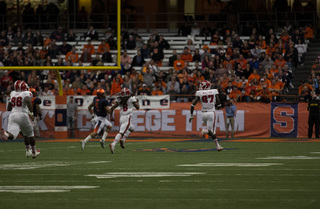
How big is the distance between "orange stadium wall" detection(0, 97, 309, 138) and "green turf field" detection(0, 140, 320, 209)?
9.10 metres

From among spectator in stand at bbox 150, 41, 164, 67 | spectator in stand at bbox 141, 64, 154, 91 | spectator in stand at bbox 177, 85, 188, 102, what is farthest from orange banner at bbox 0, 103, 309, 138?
spectator in stand at bbox 150, 41, 164, 67

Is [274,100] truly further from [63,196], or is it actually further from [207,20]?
[63,196]

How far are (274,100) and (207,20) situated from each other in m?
8.05

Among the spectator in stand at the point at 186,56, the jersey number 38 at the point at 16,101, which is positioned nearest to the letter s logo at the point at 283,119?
the spectator in stand at the point at 186,56

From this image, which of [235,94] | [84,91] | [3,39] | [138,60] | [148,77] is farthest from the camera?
[3,39]

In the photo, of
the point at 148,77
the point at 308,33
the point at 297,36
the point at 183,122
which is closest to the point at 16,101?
the point at 183,122

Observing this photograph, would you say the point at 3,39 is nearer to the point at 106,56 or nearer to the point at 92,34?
the point at 92,34

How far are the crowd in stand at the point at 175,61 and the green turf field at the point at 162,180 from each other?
33.1 feet

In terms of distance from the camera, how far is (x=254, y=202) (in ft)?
26.2

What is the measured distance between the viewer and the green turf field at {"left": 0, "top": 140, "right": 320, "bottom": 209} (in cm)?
808

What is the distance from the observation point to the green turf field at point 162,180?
26.5 ft

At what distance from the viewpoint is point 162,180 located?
33.8ft

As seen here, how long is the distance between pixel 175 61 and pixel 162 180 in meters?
17.9

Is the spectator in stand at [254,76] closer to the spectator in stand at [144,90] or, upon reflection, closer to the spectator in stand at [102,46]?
the spectator in stand at [144,90]
